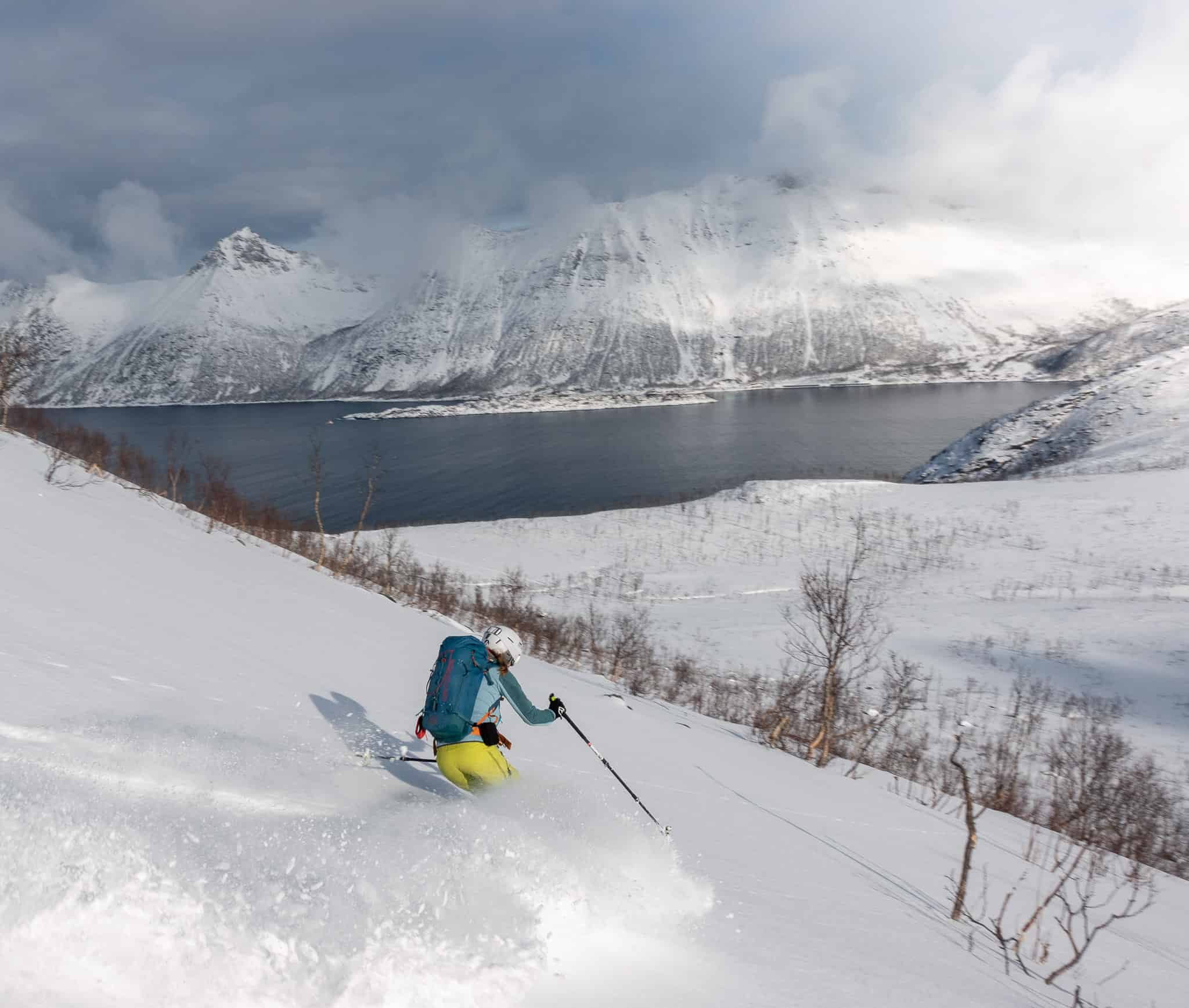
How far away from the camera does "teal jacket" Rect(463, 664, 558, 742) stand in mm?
4312

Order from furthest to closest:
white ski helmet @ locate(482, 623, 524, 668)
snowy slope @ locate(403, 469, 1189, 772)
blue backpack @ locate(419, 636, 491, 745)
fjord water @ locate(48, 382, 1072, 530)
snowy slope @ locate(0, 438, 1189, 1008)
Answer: fjord water @ locate(48, 382, 1072, 530) → snowy slope @ locate(403, 469, 1189, 772) → white ski helmet @ locate(482, 623, 524, 668) → blue backpack @ locate(419, 636, 491, 745) → snowy slope @ locate(0, 438, 1189, 1008)

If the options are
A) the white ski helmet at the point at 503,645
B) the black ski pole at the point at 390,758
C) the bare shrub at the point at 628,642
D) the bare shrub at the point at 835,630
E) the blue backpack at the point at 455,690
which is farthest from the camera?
the bare shrub at the point at 628,642

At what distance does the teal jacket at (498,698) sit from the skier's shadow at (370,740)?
52cm

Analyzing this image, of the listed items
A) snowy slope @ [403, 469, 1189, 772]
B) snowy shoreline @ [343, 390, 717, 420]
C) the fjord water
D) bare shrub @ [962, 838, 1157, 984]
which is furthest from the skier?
snowy shoreline @ [343, 390, 717, 420]

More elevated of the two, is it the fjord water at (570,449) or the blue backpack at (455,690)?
the fjord water at (570,449)

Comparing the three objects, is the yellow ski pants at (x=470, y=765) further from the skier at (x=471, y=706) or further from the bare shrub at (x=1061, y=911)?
the bare shrub at (x=1061, y=911)

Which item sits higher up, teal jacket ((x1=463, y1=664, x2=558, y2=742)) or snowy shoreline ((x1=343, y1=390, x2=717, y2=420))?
snowy shoreline ((x1=343, y1=390, x2=717, y2=420))

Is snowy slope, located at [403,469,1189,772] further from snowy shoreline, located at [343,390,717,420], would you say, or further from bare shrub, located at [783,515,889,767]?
snowy shoreline, located at [343,390,717,420]

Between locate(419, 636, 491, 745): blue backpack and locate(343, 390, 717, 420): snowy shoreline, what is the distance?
135643 millimetres

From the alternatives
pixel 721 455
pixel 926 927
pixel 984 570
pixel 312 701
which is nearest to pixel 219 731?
pixel 312 701

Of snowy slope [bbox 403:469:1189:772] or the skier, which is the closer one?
the skier

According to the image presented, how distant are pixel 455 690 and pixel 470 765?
47cm

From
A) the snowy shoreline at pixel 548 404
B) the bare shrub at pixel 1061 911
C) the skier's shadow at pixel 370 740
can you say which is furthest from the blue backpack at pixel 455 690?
the snowy shoreline at pixel 548 404

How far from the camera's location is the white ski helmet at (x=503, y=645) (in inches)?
177
